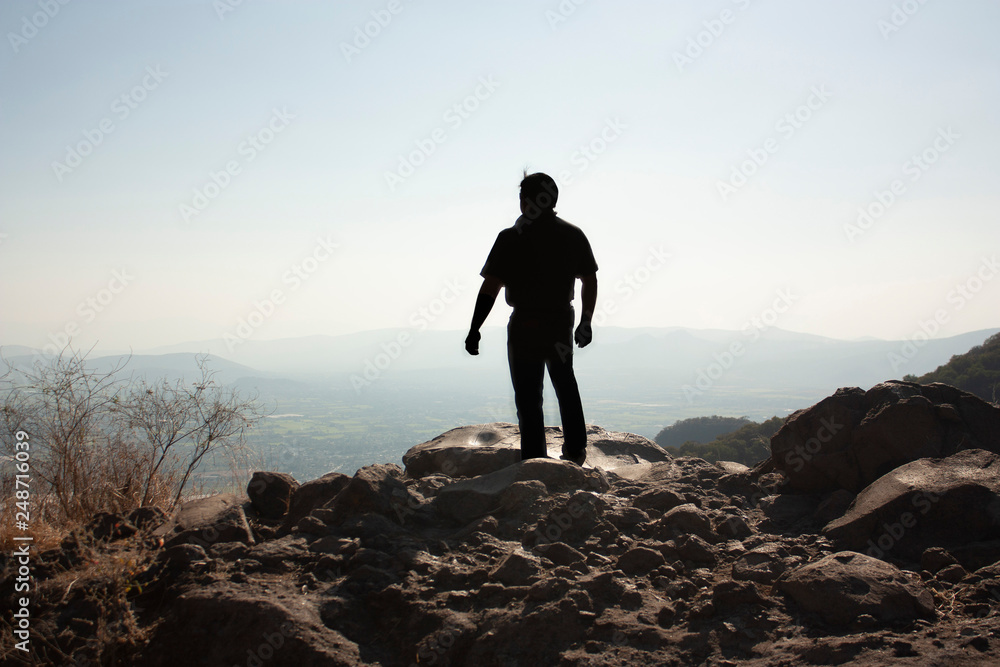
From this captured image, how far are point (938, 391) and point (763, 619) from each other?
2573 mm

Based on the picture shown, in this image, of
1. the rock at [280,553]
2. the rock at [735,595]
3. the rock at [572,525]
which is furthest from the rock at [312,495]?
the rock at [735,595]

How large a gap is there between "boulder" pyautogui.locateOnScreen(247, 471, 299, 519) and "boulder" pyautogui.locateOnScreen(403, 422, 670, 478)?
1.49 m

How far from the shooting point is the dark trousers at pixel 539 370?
439cm

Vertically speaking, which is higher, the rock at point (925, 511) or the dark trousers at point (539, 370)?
the dark trousers at point (539, 370)

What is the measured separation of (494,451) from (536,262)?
1.69 m

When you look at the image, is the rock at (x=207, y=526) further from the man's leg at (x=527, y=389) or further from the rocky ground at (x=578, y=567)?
the man's leg at (x=527, y=389)

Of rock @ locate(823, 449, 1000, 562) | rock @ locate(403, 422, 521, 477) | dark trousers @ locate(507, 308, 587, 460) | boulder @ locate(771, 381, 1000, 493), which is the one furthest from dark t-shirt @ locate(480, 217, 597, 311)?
rock @ locate(823, 449, 1000, 562)

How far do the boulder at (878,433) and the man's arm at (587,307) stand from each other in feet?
5.23

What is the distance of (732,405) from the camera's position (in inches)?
4279

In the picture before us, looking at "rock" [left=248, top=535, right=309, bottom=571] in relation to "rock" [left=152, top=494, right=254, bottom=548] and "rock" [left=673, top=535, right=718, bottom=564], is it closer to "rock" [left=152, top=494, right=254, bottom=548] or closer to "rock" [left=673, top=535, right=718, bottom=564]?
"rock" [left=152, top=494, right=254, bottom=548]

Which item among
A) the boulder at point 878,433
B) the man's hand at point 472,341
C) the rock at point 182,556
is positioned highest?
the man's hand at point 472,341

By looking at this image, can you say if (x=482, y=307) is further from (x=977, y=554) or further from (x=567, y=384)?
(x=977, y=554)

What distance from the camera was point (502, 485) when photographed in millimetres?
3705

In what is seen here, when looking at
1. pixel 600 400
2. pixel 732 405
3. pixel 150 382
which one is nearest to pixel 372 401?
pixel 600 400
